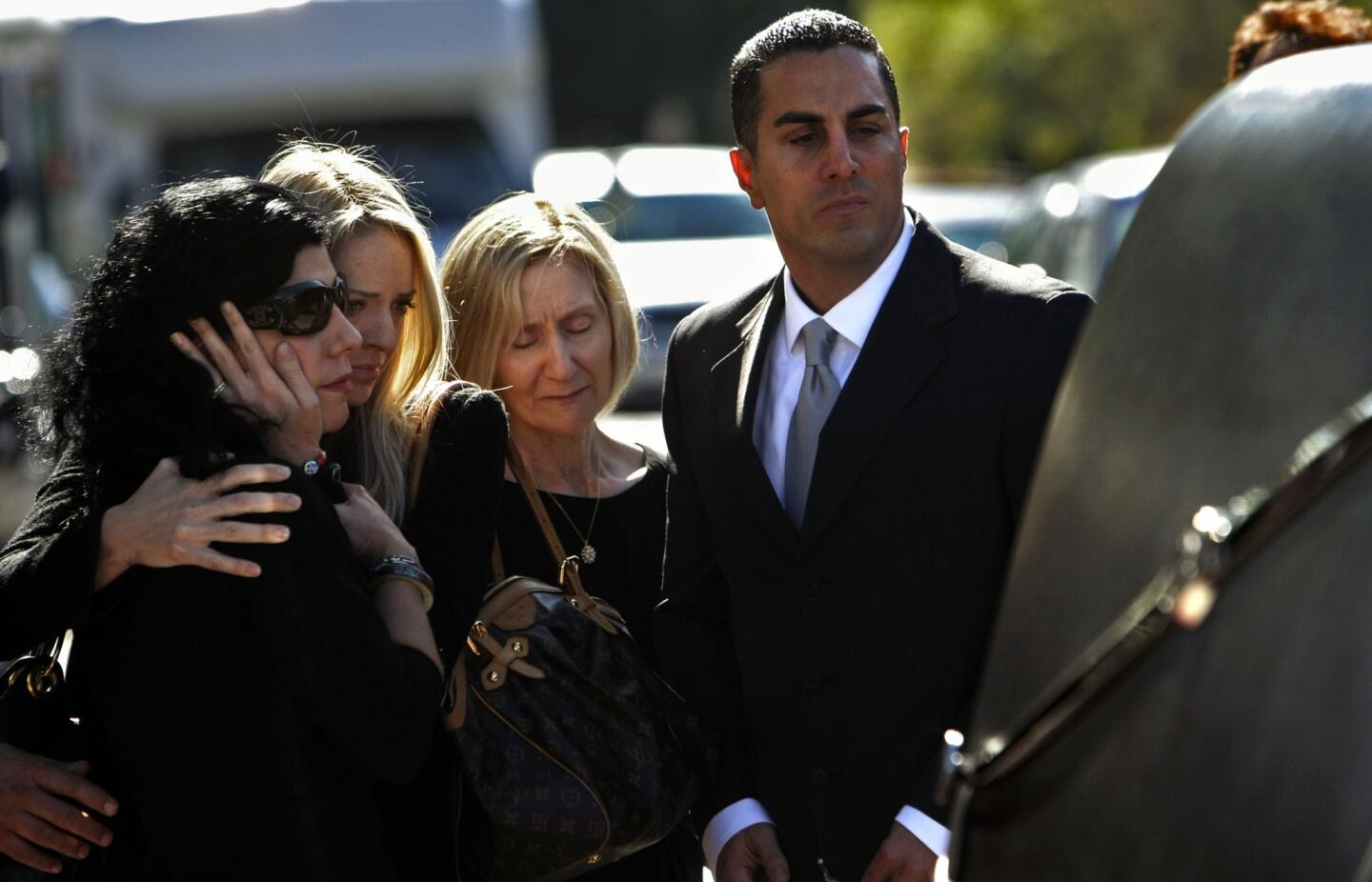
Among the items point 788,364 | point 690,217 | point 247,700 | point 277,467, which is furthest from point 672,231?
point 247,700

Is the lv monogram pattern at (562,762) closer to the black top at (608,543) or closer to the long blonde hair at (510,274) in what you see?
the black top at (608,543)

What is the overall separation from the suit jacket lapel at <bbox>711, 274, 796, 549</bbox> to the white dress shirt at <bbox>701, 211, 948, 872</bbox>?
0.02 meters

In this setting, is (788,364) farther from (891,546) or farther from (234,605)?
(234,605)

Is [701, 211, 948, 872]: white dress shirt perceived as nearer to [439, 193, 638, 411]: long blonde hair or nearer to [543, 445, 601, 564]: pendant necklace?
[543, 445, 601, 564]: pendant necklace

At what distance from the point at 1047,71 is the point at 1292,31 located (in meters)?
29.0

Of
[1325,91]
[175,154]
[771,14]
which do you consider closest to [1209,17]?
[175,154]

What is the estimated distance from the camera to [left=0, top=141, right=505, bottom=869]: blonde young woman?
7.68 feet

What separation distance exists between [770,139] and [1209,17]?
78.5 ft

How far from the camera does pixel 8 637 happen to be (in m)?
2.42

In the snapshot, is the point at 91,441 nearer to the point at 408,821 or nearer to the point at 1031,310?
the point at 408,821

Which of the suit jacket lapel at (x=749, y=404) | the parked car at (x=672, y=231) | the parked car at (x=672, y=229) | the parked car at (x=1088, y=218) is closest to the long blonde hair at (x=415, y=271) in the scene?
the suit jacket lapel at (x=749, y=404)

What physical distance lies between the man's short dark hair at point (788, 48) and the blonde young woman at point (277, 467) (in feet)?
2.26

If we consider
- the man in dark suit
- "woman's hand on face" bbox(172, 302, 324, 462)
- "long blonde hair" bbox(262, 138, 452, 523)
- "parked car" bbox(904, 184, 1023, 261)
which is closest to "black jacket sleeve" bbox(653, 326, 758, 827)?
the man in dark suit

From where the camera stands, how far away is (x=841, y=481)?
9.04 feet
